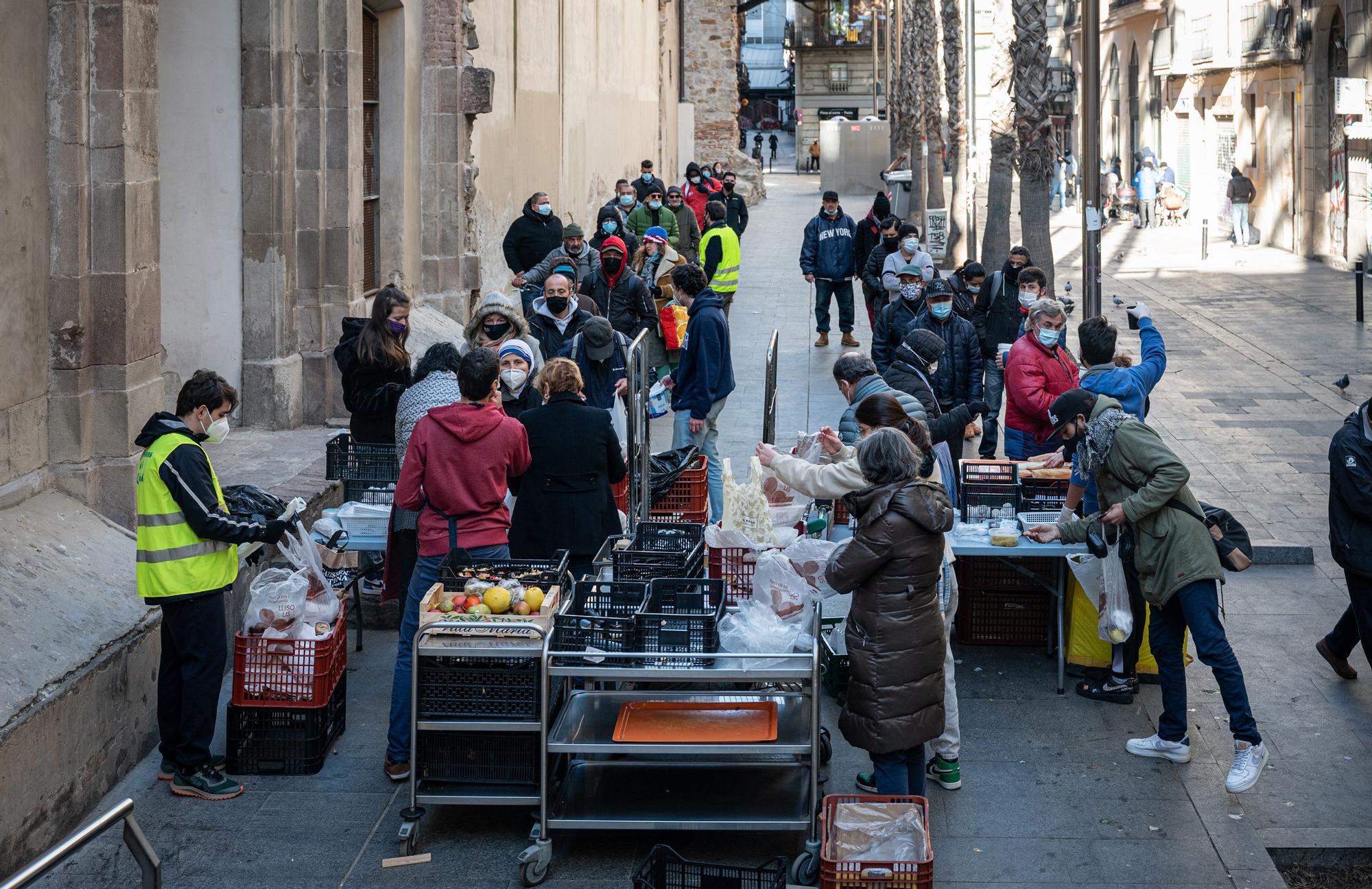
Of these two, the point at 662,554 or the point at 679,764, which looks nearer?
the point at 679,764

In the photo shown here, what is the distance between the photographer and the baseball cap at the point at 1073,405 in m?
7.24

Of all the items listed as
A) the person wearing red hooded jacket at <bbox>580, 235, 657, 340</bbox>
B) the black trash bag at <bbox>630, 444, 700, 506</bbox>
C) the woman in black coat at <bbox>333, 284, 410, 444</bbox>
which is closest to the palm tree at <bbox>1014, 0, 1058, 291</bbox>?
the person wearing red hooded jacket at <bbox>580, 235, 657, 340</bbox>

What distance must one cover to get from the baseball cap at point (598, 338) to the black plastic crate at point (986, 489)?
7.70 ft

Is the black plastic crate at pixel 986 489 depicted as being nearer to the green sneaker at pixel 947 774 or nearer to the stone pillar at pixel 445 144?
the green sneaker at pixel 947 774

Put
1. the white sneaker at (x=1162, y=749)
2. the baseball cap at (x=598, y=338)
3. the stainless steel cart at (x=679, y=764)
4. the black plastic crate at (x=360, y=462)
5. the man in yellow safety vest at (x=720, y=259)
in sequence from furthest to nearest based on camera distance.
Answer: the man in yellow safety vest at (x=720, y=259) < the baseball cap at (x=598, y=338) < the black plastic crate at (x=360, y=462) < the white sneaker at (x=1162, y=749) < the stainless steel cart at (x=679, y=764)

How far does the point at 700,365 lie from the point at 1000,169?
39.8 feet

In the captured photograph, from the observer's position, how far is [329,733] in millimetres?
7113

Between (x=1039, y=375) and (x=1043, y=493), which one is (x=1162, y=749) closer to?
(x=1043, y=493)

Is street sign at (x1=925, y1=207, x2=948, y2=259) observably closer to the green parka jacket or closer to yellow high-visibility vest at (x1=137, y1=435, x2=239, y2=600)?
the green parka jacket

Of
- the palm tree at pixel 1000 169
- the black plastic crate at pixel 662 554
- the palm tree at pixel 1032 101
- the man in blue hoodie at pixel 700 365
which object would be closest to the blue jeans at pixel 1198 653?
the black plastic crate at pixel 662 554

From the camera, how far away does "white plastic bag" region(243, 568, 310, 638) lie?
6.83 meters

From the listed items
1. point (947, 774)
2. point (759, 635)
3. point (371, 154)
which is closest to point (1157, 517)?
point (947, 774)

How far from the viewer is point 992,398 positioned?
12156 millimetres

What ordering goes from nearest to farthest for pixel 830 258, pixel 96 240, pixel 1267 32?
pixel 96 240 → pixel 830 258 → pixel 1267 32
